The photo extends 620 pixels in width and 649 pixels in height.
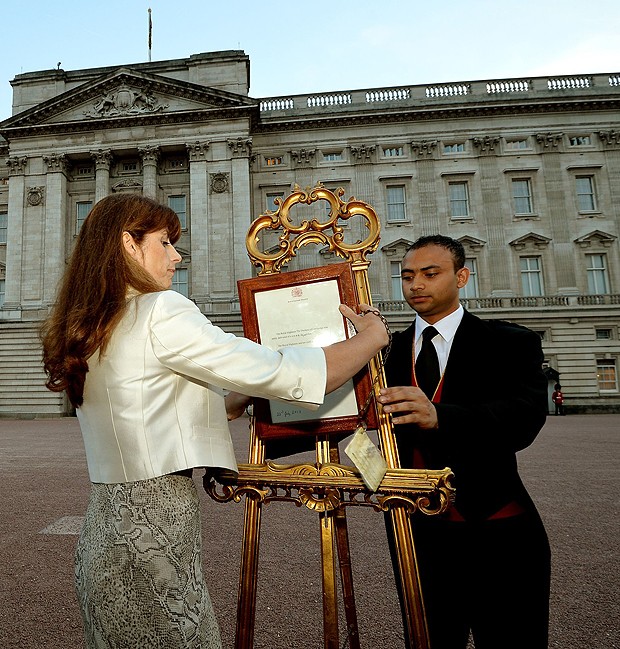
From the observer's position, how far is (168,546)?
4.87ft

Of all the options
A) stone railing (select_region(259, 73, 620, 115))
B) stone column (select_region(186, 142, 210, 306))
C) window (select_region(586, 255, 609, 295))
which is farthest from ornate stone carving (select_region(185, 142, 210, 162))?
window (select_region(586, 255, 609, 295))

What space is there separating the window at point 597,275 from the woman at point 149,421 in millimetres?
31540

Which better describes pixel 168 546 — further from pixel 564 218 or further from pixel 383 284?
pixel 564 218

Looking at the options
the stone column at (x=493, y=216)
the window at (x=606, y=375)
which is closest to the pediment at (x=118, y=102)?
the stone column at (x=493, y=216)

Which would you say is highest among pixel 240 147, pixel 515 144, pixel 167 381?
pixel 240 147

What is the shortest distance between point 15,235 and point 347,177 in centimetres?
2013

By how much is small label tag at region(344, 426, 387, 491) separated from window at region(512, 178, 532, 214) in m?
31.2

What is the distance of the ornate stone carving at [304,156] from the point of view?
30922 mm

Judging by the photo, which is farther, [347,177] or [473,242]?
[347,177]

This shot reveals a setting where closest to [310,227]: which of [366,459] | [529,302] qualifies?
[366,459]

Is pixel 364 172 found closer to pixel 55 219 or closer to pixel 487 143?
pixel 487 143

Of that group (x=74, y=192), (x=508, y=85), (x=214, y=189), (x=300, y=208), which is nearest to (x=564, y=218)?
(x=508, y=85)

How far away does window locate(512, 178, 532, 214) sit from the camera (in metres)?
29.8

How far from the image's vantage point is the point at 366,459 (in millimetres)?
1824
